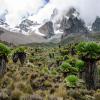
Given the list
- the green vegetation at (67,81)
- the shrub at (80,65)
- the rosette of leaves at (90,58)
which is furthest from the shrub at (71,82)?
the shrub at (80,65)

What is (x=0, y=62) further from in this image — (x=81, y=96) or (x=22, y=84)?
(x=81, y=96)

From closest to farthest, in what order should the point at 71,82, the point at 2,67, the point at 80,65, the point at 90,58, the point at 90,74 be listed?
the point at 71,82
the point at 90,58
the point at 2,67
the point at 90,74
the point at 80,65

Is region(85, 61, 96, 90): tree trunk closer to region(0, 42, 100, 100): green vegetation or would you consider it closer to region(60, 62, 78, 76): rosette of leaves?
region(0, 42, 100, 100): green vegetation

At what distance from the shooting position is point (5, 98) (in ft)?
60.7

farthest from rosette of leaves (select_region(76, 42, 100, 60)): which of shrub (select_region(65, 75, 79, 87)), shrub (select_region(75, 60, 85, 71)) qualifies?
shrub (select_region(65, 75, 79, 87))

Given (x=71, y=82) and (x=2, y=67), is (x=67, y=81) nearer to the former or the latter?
(x=71, y=82)

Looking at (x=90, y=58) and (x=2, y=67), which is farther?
(x=2, y=67)

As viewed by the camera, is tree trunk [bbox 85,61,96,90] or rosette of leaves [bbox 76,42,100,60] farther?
tree trunk [bbox 85,61,96,90]

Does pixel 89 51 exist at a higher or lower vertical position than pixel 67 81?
higher

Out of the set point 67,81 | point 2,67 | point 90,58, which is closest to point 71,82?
point 67,81

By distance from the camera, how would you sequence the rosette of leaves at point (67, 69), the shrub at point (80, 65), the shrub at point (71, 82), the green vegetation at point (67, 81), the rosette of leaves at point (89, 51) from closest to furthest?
1. the green vegetation at point (67, 81)
2. the shrub at point (71, 82)
3. the rosette of leaves at point (89, 51)
4. the shrub at point (80, 65)
5. the rosette of leaves at point (67, 69)

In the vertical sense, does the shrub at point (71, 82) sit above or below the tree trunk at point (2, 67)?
below

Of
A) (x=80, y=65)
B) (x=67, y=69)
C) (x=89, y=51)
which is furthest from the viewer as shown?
(x=67, y=69)

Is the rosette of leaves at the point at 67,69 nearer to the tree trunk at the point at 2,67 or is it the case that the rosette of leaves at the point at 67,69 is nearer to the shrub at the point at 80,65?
the shrub at the point at 80,65
